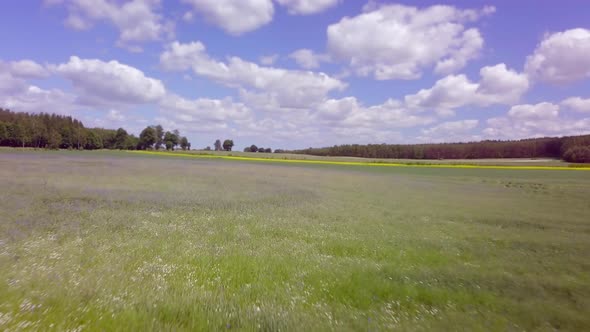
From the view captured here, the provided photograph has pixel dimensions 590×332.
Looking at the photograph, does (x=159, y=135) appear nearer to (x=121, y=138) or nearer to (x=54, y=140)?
(x=121, y=138)

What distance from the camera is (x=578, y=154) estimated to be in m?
86.3

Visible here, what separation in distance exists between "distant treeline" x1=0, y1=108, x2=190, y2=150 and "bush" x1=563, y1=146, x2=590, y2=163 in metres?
155

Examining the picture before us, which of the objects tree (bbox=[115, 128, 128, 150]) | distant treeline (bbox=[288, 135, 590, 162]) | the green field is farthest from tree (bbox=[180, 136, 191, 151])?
the green field

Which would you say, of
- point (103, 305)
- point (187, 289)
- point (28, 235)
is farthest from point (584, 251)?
point (28, 235)

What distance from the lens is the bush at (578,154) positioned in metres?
84.1

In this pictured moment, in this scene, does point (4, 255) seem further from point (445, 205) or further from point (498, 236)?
point (445, 205)

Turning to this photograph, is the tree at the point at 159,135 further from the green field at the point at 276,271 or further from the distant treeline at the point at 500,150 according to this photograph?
the green field at the point at 276,271

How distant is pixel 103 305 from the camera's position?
525cm

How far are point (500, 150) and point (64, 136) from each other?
189 metres

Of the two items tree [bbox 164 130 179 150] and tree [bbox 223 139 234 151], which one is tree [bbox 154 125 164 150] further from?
tree [bbox 223 139 234 151]

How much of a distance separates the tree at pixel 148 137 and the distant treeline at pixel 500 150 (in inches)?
3935

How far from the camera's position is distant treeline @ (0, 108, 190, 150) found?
128125 mm

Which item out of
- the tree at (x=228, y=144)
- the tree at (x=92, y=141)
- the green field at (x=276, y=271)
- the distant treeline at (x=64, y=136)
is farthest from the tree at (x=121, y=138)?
the green field at (x=276, y=271)

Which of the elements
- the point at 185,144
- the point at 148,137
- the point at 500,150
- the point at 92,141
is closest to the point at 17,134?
the point at 92,141
